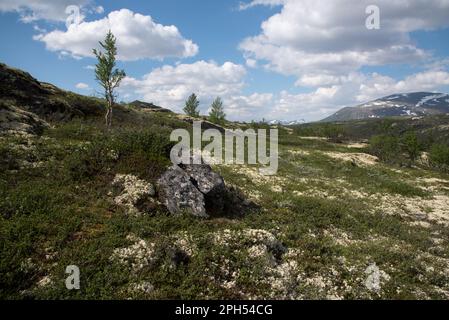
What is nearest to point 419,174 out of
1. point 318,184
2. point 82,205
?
point 318,184

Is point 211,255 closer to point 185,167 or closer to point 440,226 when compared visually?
point 185,167

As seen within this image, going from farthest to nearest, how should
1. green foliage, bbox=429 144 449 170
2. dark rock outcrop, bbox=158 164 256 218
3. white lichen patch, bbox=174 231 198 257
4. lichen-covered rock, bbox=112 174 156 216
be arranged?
green foliage, bbox=429 144 449 170, dark rock outcrop, bbox=158 164 256 218, lichen-covered rock, bbox=112 174 156 216, white lichen patch, bbox=174 231 198 257

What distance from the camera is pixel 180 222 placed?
17.4 meters

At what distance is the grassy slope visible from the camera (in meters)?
13.1

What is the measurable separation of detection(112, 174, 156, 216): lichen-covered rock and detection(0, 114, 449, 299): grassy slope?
610 millimetres

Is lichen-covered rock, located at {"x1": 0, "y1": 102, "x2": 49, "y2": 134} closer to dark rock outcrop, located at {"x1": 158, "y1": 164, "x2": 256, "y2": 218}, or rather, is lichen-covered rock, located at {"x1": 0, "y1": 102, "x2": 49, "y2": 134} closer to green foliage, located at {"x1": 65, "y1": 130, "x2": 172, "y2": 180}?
green foliage, located at {"x1": 65, "y1": 130, "x2": 172, "y2": 180}

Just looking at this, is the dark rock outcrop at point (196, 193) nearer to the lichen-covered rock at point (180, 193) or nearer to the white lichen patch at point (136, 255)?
the lichen-covered rock at point (180, 193)

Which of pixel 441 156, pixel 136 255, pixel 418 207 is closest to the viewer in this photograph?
pixel 136 255

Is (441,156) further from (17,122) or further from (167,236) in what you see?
(17,122)

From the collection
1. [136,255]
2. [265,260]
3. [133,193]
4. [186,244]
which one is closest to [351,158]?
[133,193]

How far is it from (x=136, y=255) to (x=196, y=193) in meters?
6.26

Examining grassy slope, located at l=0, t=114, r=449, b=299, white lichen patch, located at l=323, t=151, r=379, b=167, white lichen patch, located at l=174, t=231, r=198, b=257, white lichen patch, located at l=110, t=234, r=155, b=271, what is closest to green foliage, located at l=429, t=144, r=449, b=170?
white lichen patch, located at l=323, t=151, r=379, b=167

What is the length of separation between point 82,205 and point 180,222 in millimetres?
5266

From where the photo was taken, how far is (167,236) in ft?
52.3
